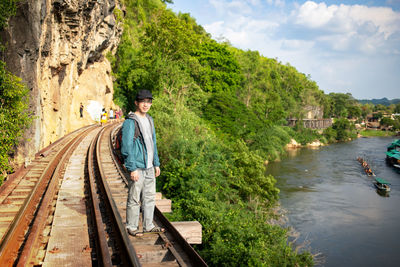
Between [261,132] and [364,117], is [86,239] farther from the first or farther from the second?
[364,117]

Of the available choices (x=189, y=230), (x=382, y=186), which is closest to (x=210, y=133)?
(x=382, y=186)

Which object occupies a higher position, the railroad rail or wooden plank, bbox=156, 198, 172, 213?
the railroad rail

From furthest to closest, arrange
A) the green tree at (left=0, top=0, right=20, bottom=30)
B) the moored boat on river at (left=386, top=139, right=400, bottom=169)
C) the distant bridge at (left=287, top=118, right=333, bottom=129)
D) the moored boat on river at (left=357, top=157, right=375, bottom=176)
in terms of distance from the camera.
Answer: the distant bridge at (left=287, top=118, right=333, bottom=129) → the moored boat on river at (left=386, top=139, right=400, bottom=169) → the moored boat on river at (left=357, top=157, right=375, bottom=176) → the green tree at (left=0, top=0, right=20, bottom=30)

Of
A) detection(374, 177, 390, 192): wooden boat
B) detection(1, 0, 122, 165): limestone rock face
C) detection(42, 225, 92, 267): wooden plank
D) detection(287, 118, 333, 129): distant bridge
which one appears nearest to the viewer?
detection(42, 225, 92, 267): wooden plank

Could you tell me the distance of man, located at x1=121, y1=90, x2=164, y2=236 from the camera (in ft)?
15.3

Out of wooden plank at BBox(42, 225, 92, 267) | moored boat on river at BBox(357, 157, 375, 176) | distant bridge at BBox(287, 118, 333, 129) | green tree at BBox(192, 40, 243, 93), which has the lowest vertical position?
moored boat on river at BBox(357, 157, 375, 176)

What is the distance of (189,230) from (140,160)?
1741mm

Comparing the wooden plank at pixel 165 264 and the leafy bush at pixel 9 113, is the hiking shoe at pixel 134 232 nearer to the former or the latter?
the wooden plank at pixel 165 264

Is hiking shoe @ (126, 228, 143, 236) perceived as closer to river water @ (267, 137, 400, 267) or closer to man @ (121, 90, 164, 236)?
man @ (121, 90, 164, 236)

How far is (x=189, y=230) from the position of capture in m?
5.69

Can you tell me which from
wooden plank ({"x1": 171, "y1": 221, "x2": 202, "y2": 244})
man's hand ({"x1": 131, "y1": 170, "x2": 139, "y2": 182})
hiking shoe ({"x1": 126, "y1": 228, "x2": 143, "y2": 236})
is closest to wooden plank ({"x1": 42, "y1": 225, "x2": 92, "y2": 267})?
hiking shoe ({"x1": 126, "y1": 228, "x2": 143, "y2": 236})

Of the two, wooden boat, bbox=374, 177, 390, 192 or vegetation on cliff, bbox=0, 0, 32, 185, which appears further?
wooden boat, bbox=374, 177, 390, 192

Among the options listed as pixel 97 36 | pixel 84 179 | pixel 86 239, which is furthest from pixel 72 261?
pixel 97 36

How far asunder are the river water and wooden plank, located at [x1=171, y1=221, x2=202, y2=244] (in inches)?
547
